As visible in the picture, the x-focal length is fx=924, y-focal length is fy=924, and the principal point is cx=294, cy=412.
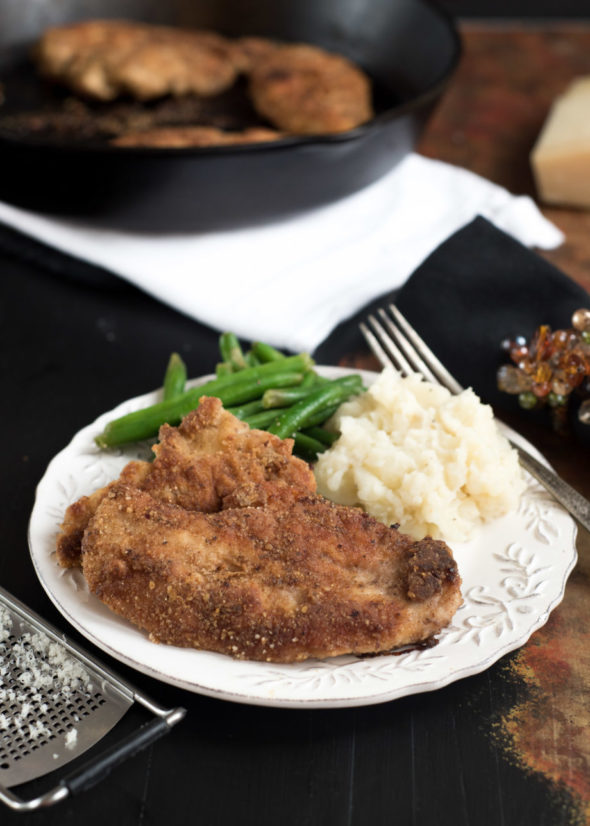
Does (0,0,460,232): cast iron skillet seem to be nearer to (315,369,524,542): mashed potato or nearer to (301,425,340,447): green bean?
(301,425,340,447): green bean

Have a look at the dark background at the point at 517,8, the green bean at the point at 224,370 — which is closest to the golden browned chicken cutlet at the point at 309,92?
the green bean at the point at 224,370

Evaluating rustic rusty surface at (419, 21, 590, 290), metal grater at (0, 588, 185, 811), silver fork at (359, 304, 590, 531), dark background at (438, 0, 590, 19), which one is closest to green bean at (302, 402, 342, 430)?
silver fork at (359, 304, 590, 531)

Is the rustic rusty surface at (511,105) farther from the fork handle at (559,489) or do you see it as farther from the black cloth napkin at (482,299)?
the fork handle at (559,489)

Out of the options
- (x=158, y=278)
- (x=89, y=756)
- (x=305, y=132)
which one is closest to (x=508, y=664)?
(x=89, y=756)

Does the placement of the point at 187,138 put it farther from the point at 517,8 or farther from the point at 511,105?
the point at 517,8

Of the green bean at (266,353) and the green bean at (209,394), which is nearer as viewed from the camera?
the green bean at (209,394)

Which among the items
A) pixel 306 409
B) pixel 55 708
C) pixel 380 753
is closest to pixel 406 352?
pixel 306 409
